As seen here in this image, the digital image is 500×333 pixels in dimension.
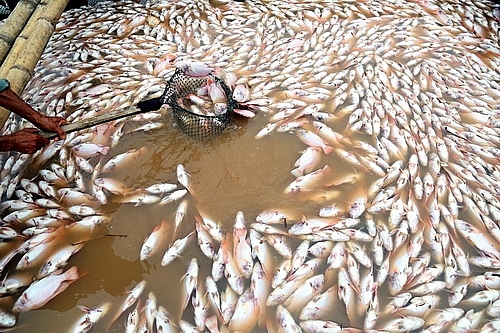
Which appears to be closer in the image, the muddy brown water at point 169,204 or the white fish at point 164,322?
the white fish at point 164,322

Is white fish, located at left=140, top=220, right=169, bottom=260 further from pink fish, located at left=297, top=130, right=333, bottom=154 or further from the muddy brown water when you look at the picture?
pink fish, located at left=297, top=130, right=333, bottom=154

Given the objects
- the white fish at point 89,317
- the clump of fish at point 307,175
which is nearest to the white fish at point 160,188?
the clump of fish at point 307,175

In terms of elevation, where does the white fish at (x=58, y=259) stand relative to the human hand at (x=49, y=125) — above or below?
below

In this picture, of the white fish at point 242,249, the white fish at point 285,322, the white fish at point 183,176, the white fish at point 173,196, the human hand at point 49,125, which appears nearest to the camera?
the white fish at point 285,322

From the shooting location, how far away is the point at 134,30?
473 centimetres

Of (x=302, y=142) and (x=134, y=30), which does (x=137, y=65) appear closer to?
(x=134, y=30)

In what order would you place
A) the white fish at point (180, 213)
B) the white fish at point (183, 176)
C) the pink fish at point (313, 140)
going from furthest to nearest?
the pink fish at point (313, 140), the white fish at point (183, 176), the white fish at point (180, 213)

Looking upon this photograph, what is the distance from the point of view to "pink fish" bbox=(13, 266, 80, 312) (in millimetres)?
2729

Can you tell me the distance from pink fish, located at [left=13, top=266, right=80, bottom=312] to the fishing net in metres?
1.21

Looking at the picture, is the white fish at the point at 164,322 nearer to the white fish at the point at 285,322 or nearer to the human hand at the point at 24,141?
the white fish at the point at 285,322

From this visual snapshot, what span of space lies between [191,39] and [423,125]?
2277mm

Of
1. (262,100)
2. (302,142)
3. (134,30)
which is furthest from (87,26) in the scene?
(302,142)

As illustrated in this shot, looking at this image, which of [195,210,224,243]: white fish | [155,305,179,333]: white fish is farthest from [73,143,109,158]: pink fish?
[155,305,179,333]: white fish

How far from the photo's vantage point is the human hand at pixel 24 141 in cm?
277
